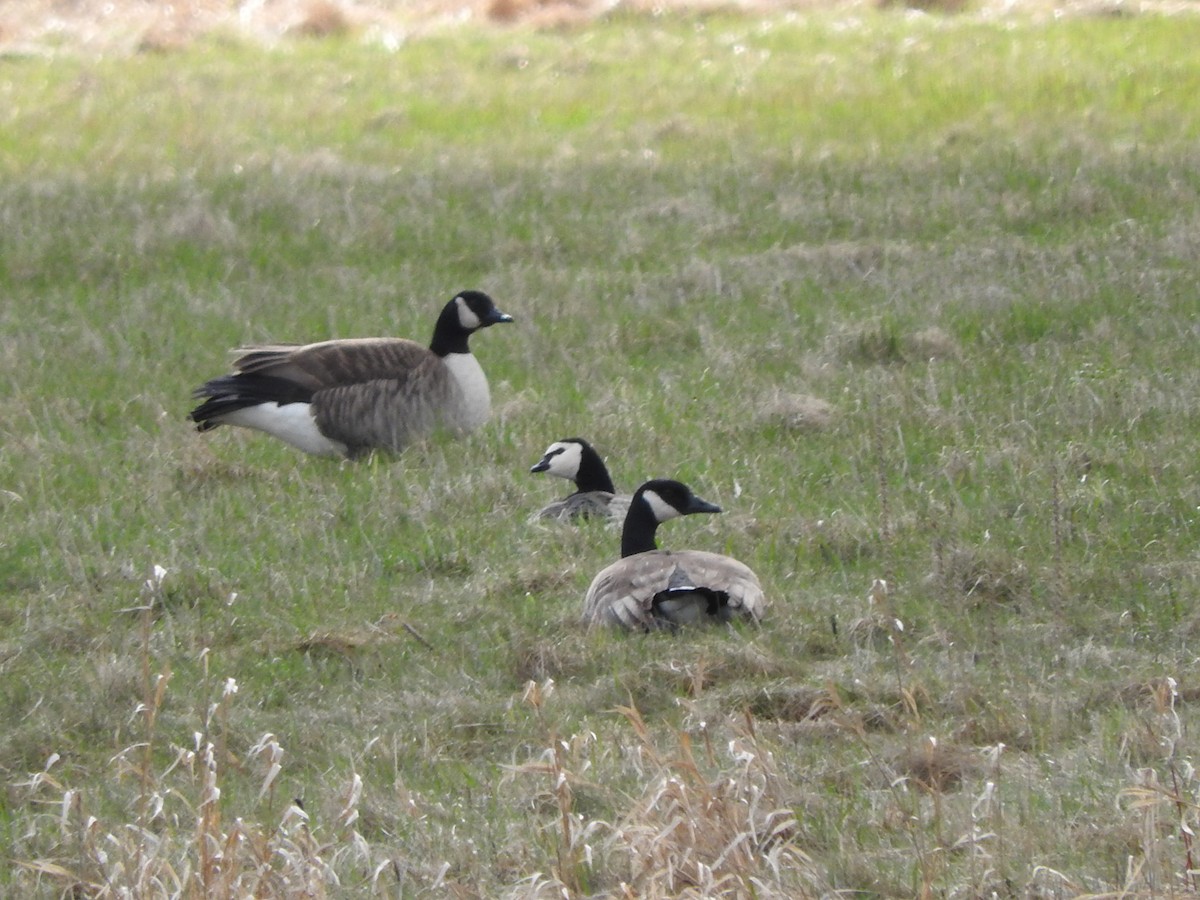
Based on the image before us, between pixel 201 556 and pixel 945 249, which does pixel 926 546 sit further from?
pixel 945 249

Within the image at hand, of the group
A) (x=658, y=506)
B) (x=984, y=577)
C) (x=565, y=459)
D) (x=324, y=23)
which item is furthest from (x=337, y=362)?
(x=324, y=23)

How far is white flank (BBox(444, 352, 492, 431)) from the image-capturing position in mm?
8281

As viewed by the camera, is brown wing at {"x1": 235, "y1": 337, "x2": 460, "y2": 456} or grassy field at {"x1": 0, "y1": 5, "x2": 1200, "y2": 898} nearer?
grassy field at {"x1": 0, "y1": 5, "x2": 1200, "y2": 898}

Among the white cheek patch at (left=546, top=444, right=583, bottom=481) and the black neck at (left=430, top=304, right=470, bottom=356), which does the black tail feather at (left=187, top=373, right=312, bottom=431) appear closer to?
the black neck at (left=430, top=304, right=470, bottom=356)

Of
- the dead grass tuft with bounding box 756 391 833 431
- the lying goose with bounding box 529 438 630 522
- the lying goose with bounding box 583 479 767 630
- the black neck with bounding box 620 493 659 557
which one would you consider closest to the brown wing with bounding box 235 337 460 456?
the lying goose with bounding box 529 438 630 522

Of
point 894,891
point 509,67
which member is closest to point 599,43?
point 509,67

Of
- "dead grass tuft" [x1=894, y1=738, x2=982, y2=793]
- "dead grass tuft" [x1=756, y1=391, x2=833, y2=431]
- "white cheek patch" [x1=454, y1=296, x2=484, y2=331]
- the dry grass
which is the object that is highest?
the dry grass

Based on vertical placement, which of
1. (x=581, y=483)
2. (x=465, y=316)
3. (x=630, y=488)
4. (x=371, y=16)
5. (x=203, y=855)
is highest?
(x=203, y=855)

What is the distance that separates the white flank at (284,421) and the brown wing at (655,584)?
2717 mm

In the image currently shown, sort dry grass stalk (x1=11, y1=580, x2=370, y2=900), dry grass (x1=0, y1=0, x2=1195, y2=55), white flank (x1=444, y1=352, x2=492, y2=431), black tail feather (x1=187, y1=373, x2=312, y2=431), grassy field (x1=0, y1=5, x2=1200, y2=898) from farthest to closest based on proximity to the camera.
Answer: dry grass (x1=0, y1=0, x2=1195, y2=55) → white flank (x1=444, y1=352, x2=492, y2=431) → black tail feather (x1=187, y1=373, x2=312, y2=431) → grassy field (x1=0, y1=5, x2=1200, y2=898) → dry grass stalk (x1=11, y1=580, x2=370, y2=900)

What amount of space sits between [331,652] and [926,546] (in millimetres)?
2035

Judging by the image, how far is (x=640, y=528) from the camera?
613 cm

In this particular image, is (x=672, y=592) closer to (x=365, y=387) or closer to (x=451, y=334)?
(x=365, y=387)

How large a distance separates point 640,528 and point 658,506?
3.9 inches
